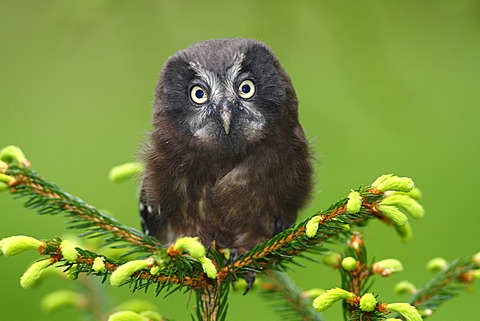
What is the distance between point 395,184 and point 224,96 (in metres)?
0.94

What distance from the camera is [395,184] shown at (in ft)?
5.70

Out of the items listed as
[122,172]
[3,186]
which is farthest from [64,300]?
[3,186]

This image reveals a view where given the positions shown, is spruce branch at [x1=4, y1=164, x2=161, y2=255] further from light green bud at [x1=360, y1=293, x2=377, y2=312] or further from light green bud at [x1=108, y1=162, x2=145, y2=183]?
light green bud at [x1=360, y1=293, x2=377, y2=312]

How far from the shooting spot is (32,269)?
5.61 ft

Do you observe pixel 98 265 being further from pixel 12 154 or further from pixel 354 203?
pixel 354 203

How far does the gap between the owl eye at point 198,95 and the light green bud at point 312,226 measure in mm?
906

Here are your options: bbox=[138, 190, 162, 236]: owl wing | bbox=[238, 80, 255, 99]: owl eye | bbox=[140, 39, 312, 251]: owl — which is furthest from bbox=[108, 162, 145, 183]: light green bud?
bbox=[238, 80, 255, 99]: owl eye

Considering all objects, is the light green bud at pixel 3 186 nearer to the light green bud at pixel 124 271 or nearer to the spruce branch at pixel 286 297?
the light green bud at pixel 124 271

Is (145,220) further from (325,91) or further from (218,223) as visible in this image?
(325,91)

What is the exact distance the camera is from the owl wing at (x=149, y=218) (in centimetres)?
276

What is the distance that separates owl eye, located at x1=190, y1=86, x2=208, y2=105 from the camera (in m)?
2.60

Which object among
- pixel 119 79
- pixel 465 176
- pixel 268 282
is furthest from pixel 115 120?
pixel 268 282

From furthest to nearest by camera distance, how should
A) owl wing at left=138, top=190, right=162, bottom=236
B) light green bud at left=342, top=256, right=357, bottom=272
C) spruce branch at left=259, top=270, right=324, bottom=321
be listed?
owl wing at left=138, top=190, right=162, bottom=236
spruce branch at left=259, top=270, right=324, bottom=321
light green bud at left=342, top=256, right=357, bottom=272

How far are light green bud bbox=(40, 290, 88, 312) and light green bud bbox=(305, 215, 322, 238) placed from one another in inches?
40.4
